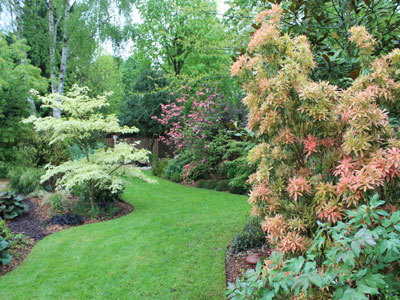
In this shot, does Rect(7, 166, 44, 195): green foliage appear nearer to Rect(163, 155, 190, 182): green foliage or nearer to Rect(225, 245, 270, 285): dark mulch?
Rect(163, 155, 190, 182): green foliage

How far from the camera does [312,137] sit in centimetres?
225

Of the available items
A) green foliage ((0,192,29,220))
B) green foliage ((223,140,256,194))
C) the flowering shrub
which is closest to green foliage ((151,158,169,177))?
the flowering shrub

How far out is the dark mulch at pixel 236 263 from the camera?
3.64m

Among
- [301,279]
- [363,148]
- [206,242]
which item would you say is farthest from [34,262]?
[363,148]

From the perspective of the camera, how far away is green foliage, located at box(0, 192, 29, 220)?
6425 mm

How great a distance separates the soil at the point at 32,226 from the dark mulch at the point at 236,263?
319 centimetres

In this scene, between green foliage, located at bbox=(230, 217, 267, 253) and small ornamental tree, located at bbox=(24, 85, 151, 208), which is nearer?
green foliage, located at bbox=(230, 217, 267, 253)

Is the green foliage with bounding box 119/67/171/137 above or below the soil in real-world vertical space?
above

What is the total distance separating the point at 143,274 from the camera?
12.4 feet

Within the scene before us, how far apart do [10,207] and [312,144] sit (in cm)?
682

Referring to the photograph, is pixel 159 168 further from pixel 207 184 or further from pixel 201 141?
pixel 207 184

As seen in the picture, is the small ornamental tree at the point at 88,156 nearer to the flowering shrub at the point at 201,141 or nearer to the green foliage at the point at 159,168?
the flowering shrub at the point at 201,141

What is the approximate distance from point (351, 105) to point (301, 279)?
128cm

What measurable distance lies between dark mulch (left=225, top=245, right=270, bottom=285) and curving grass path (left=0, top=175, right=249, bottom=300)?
0.09m
